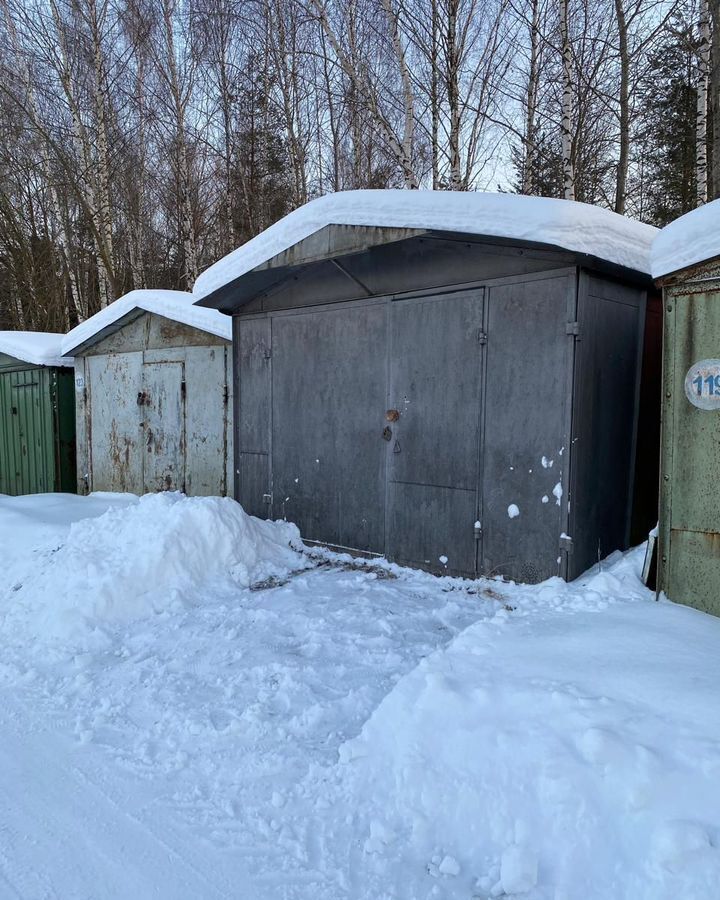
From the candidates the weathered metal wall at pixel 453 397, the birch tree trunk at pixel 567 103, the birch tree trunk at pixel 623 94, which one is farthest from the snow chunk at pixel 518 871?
the birch tree trunk at pixel 623 94

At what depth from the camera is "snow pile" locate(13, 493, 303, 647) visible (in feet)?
13.0

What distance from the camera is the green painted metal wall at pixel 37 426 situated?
8.89 metres

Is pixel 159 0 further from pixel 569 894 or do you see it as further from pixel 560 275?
pixel 569 894

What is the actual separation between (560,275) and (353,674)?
271 centimetres

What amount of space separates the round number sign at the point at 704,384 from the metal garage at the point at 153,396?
181 inches

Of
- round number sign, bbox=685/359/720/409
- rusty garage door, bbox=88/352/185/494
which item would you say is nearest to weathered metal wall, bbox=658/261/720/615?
round number sign, bbox=685/359/720/409

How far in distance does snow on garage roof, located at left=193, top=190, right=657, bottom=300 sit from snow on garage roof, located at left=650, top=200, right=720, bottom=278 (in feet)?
1.40

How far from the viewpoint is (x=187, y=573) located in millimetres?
4520

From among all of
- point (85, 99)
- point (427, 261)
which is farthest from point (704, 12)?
point (85, 99)

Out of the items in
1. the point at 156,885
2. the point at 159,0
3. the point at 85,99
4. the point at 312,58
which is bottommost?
the point at 156,885

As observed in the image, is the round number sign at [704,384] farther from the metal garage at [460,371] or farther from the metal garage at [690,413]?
the metal garage at [460,371]

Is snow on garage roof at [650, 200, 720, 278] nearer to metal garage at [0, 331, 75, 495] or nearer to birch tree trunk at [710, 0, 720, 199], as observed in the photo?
birch tree trunk at [710, 0, 720, 199]

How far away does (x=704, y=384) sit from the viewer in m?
3.26

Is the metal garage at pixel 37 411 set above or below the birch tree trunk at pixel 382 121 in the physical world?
below
